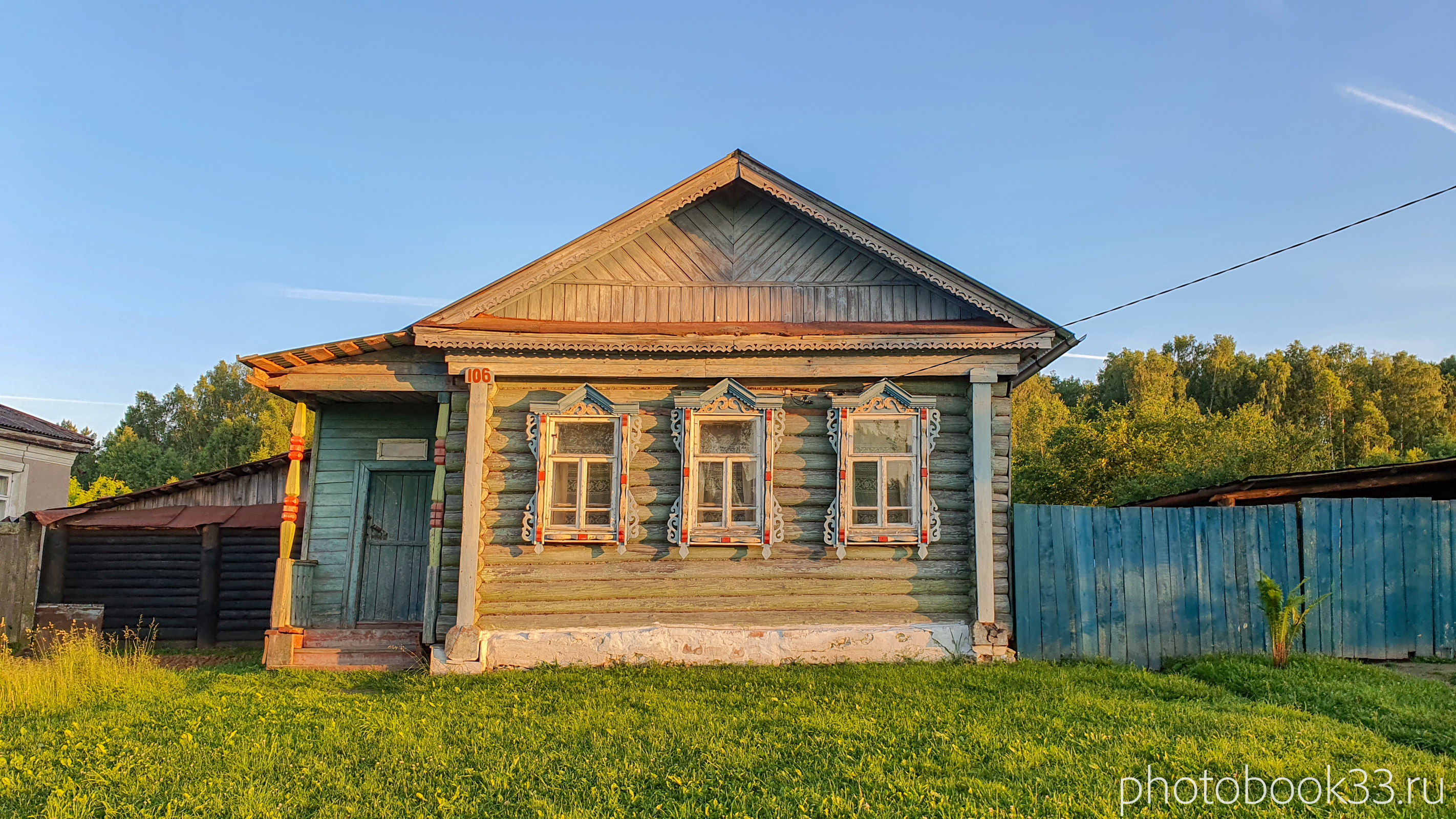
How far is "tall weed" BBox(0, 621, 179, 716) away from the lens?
27.1 ft

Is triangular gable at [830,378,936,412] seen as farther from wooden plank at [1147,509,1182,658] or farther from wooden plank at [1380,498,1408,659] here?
wooden plank at [1380,498,1408,659]

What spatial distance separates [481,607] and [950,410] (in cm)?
600

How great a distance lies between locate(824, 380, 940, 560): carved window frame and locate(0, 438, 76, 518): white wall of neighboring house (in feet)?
62.5

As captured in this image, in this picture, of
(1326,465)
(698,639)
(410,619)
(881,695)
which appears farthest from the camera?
(1326,465)

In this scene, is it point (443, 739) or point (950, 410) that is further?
point (950, 410)

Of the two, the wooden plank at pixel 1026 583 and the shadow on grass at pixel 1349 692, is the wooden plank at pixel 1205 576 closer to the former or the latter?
the shadow on grass at pixel 1349 692

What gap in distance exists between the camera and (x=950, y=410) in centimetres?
1052

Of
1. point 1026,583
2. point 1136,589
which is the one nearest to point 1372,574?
point 1136,589

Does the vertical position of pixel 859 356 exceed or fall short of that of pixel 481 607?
it exceeds it

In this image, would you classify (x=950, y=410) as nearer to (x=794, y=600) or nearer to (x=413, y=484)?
(x=794, y=600)

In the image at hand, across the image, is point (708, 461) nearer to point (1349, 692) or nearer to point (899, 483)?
point (899, 483)

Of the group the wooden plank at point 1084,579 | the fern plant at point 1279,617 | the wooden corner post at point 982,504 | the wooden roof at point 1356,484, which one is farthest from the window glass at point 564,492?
the wooden roof at point 1356,484

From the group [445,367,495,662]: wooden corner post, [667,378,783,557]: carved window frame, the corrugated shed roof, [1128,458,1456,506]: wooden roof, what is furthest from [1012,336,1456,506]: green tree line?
the corrugated shed roof

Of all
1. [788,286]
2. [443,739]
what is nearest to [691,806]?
[443,739]
